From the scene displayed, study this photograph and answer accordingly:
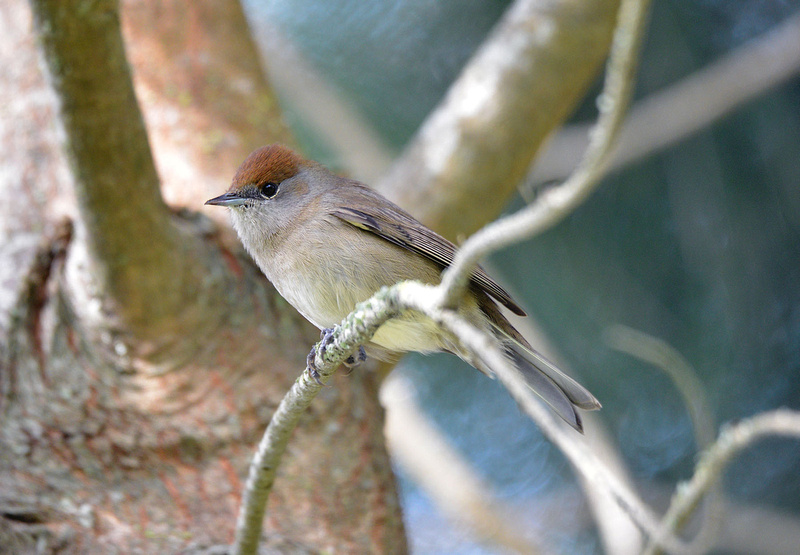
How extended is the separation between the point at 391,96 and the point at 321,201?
319cm

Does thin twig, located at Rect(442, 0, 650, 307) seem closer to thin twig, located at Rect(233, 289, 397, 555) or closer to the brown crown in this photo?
thin twig, located at Rect(233, 289, 397, 555)

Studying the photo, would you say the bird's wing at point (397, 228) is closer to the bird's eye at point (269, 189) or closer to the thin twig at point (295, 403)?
the bird's eye at point (269, 189)

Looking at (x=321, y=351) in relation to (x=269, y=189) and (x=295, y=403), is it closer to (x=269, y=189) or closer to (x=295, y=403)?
(x=295, y=403)

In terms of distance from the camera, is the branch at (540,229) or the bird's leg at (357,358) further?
the bird's leg at (357,358)

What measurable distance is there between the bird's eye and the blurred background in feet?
4.50

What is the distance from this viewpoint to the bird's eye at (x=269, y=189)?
3.66 metres

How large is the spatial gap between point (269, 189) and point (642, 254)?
316cm

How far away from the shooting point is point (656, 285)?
558 cm

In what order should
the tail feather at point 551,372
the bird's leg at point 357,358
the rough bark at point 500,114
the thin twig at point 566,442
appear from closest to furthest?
the thin twig at point 566,442
the tail feather at point 551,372
the bird's leg at point 357,358
the rough bark at point 500,114

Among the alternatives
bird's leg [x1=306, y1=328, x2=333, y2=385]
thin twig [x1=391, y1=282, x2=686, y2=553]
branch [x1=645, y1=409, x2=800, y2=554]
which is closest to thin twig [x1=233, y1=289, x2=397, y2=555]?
bird's leg [x1=306, y1=328, x2=333, y2=385]

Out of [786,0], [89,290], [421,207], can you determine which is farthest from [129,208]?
[786,0]

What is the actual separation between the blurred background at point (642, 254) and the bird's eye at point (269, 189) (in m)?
1.37

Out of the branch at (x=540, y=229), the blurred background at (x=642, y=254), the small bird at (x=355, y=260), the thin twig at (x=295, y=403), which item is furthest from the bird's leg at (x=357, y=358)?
the blurred background at (x=642, y=254)

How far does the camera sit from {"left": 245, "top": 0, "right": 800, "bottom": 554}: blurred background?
5.19 meters
